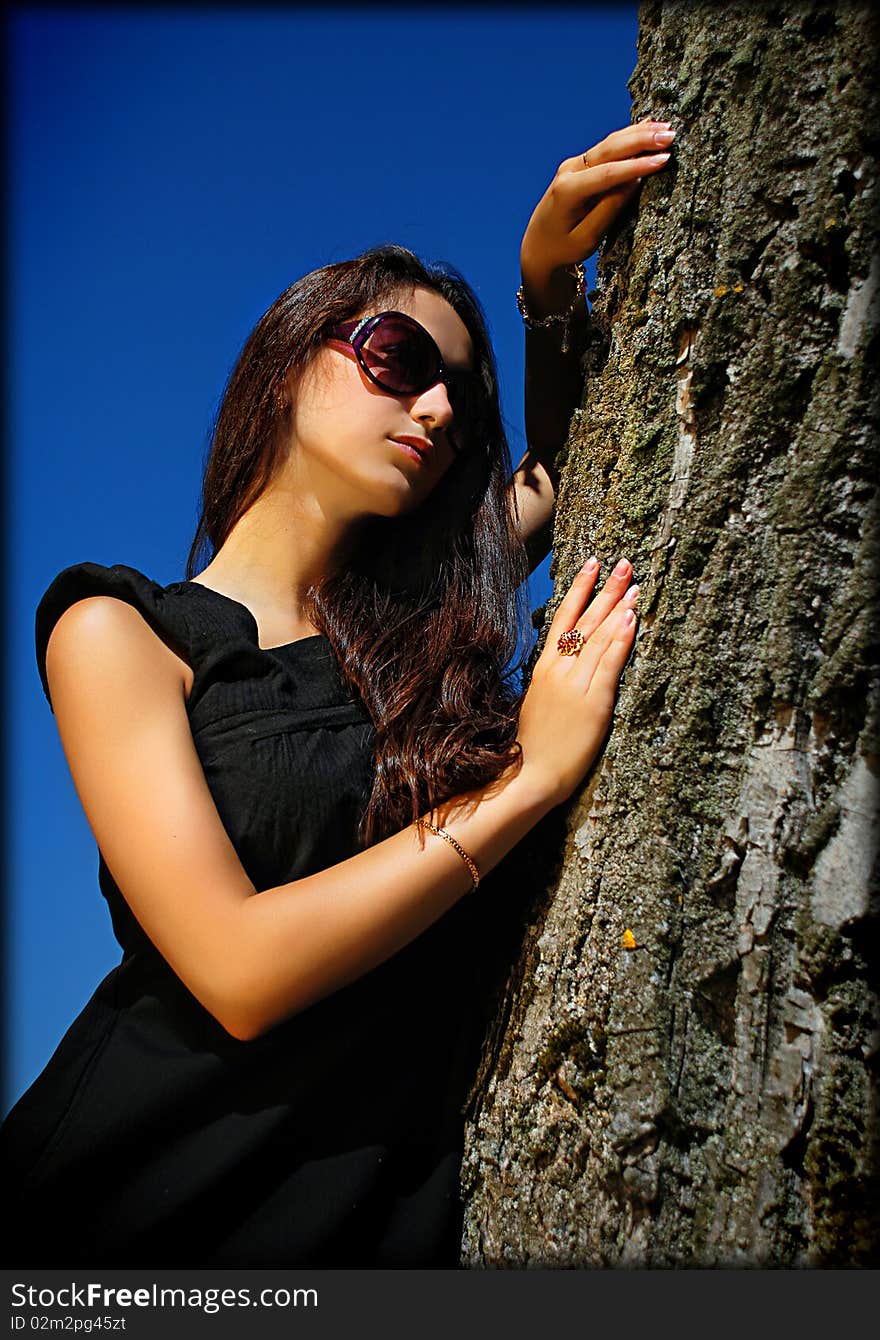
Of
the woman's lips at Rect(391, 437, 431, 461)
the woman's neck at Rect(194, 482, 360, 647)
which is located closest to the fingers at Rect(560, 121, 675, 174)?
the woman's lips at Rect(391, 437, 431, 461)

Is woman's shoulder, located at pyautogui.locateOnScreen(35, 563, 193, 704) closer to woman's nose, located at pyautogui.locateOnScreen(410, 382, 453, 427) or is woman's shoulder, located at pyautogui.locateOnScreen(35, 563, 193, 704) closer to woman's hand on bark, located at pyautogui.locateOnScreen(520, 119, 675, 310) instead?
woman's nose, located at pyautogui.locateOnScreen(410, 382, 453, 427)

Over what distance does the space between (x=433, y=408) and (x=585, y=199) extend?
0.65 meters

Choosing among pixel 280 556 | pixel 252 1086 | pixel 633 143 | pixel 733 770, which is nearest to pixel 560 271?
pixel 633 143

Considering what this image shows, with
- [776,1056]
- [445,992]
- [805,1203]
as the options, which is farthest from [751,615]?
[445,992]

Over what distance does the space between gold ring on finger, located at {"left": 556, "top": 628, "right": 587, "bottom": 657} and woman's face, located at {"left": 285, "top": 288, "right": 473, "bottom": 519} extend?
2.48 ft

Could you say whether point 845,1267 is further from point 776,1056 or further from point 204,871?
point 204,871

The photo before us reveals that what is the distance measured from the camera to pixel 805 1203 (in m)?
1.47

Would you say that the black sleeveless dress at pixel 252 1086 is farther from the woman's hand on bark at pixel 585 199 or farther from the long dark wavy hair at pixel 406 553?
the woman's hand on bark at pixel 585 199

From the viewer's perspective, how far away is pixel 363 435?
2.46m

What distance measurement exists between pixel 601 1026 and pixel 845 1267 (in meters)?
0.49

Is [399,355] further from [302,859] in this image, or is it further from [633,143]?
[302,859]

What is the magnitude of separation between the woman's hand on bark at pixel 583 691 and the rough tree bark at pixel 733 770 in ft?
0.15

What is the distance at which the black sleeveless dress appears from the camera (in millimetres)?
1807

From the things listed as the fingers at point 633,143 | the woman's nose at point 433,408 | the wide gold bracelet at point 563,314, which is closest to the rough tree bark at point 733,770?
the fingers at point 633,143
